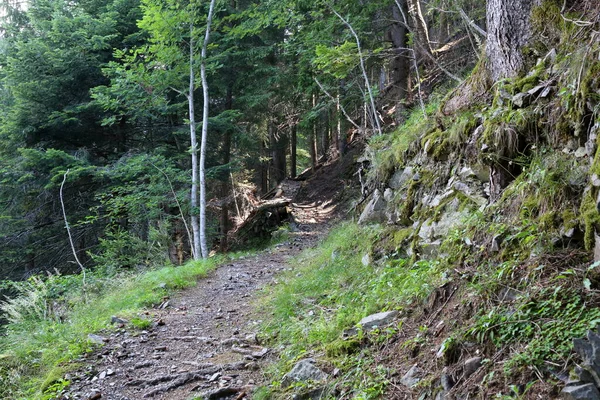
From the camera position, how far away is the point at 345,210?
14.1m

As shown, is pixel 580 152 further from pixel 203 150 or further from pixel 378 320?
pixel 203 150

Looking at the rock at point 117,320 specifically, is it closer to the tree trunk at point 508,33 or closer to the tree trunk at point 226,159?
the tree trunk at point 508,33

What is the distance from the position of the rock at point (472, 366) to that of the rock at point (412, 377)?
381 mm

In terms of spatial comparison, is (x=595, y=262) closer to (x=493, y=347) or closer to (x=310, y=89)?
(x=493, y=347)

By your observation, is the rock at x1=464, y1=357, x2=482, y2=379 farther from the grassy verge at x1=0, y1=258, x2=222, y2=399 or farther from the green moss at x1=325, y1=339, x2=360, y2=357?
the grassy verge at x1=0, y1=258, x2=222, y2=399

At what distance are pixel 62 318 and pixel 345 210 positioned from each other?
9033 millimetres

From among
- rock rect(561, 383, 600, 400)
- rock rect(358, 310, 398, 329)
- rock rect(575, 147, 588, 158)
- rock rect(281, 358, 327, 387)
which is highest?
rock rect(575, 147, 588, 158)

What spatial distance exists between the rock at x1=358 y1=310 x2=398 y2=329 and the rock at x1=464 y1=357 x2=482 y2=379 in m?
1.21

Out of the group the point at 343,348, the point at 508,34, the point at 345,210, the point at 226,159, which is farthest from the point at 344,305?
the point at 226,159

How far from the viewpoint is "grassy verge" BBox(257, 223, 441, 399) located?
11.1 ft

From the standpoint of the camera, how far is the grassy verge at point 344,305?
3387mm

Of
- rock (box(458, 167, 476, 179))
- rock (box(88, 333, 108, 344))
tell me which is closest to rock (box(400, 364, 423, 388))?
rock (box(458, 167, 476, 179))

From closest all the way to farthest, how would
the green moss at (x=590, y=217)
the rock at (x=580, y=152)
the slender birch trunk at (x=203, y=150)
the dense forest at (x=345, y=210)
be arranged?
the green moss at (x=590, y=217), the dense forest at (x=345, y=210), the rock at (x=580, y=152), the slender birch trunk at (x=203, y=150)

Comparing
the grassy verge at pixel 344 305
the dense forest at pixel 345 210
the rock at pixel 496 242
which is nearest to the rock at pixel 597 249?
the dense forest at pixel 345 210
